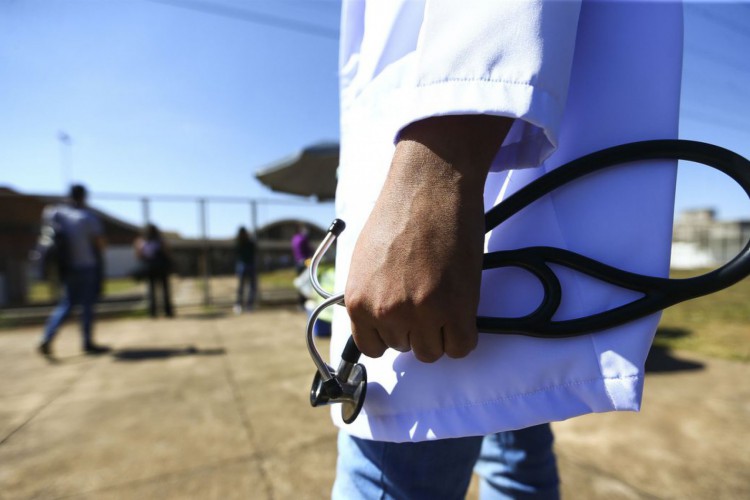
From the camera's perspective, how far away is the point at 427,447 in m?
0.66

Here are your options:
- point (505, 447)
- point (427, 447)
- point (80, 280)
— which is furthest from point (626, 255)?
point (80, 280)

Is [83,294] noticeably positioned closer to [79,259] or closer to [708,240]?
[79,259]

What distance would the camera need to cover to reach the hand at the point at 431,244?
47 centimetres

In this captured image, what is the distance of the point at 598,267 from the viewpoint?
20.3 inches

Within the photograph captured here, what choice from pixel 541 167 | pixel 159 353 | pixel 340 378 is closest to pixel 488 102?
pixel 541 167

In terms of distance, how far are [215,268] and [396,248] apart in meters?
7.15

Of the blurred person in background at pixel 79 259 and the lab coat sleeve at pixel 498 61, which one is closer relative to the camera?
the lab coat sleeve at pixel 498 61

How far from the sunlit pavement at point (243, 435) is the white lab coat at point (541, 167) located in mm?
1116

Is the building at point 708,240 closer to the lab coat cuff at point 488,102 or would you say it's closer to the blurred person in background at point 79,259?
the blurred person in background at point 79,259

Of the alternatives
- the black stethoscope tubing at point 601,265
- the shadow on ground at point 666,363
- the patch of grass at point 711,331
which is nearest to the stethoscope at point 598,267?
the black stethoscope tubing at point 601,265

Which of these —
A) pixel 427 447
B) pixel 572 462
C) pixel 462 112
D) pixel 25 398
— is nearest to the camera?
pixel 462 112

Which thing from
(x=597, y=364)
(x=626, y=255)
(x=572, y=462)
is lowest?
(x=572, y=462)

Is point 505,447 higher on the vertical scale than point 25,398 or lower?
higher

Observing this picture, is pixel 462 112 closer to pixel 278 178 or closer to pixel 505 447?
pixel 505 447
